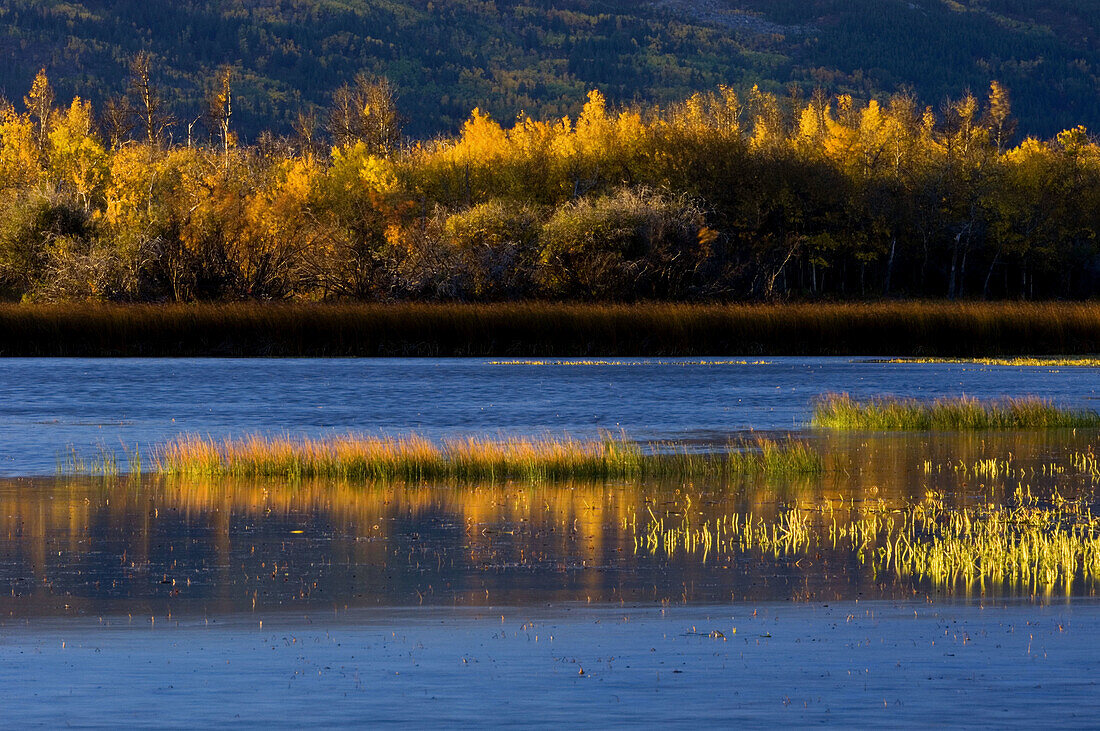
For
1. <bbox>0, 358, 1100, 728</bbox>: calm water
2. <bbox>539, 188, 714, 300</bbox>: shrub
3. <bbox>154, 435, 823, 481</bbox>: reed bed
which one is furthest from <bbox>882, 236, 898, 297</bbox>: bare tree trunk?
<bbox>154, 435, 823, 481</bbox>: reed bed

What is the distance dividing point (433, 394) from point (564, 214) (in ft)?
99.5

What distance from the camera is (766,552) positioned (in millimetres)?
14297

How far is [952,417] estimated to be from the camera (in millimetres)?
28281

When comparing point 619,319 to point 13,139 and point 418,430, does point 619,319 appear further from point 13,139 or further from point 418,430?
point 13,139

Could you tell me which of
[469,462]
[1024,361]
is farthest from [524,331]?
[469,462]

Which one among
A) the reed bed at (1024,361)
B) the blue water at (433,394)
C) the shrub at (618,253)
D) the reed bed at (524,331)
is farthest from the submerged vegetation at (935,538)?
the shrub at (618,253)

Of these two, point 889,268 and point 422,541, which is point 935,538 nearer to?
point 422,541

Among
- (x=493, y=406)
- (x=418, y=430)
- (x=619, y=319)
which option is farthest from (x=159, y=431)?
(x=619, y=319)

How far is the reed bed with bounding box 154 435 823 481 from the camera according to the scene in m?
20.5

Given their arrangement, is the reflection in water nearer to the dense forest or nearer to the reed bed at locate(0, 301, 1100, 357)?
the reed bed at locate(0, 301, 1100, 357)

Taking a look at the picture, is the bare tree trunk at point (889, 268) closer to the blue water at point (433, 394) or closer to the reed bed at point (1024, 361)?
the reed bed at point (1024, 361)

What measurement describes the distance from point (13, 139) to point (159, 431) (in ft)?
298

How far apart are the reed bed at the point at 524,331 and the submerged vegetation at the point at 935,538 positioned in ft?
114

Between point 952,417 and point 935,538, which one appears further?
point 952,417
